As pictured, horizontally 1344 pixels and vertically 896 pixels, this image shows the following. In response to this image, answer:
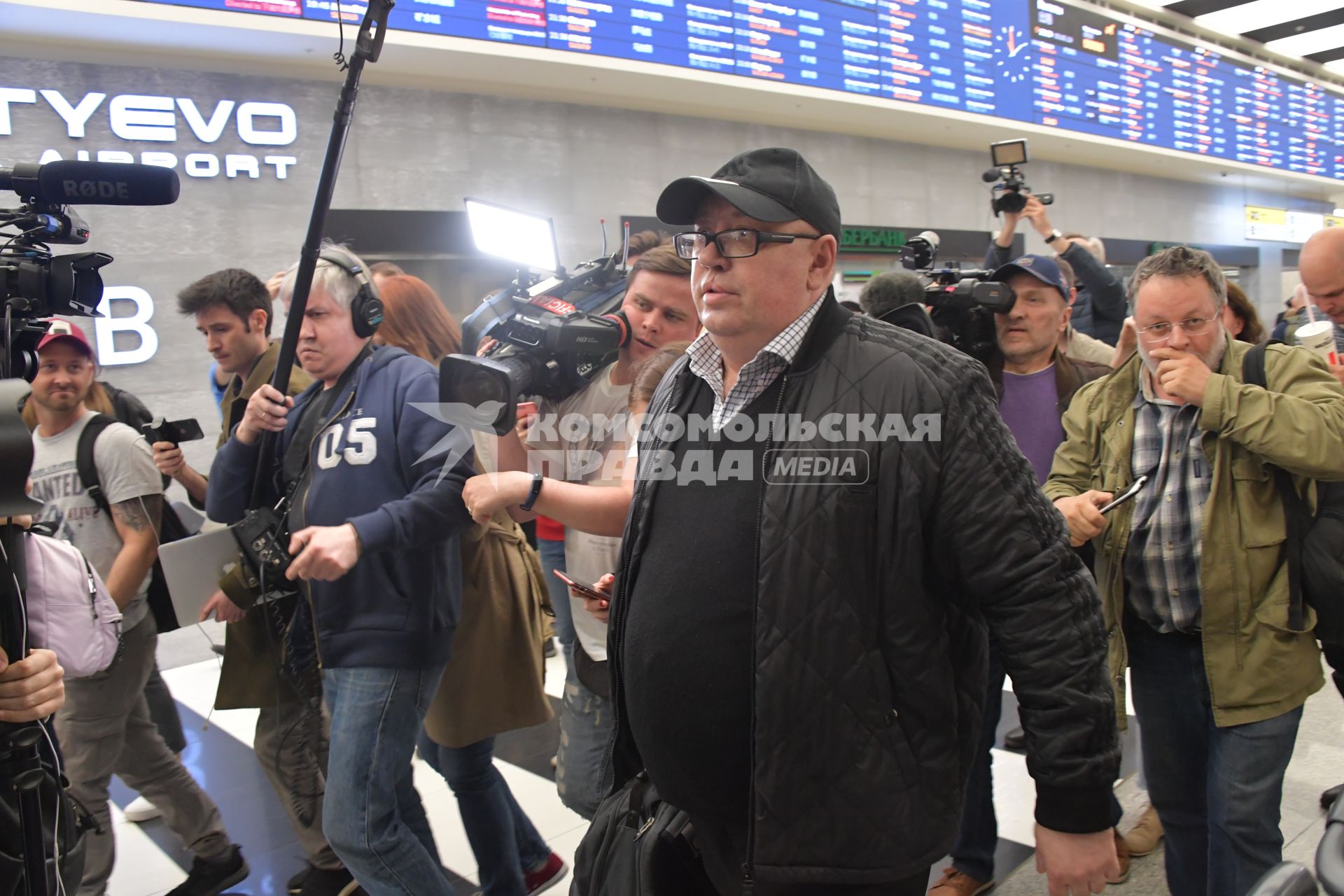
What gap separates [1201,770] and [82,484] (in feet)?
9.22

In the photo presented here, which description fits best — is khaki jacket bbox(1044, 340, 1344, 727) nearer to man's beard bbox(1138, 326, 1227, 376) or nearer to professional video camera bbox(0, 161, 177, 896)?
man's beard bbox(1138, 326, 1227, 376)

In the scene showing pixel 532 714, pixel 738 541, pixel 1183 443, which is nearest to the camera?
pixel 738 541

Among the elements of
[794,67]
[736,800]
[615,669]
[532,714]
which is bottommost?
[532,714]

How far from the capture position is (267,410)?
6.59 feet

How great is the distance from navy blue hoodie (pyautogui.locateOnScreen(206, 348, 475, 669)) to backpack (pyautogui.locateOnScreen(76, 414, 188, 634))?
2.30 ft

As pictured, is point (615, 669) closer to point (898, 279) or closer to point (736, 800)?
point (736, 800)

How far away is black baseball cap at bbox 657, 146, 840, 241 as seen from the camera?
118 cm

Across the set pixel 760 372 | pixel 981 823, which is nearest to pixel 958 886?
pixel 981 823

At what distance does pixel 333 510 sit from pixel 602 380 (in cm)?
63

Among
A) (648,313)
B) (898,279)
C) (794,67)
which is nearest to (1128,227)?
(794,67)

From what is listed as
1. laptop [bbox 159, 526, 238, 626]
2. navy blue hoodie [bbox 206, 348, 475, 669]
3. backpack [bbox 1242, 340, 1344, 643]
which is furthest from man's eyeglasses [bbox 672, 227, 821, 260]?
laptop [bbox 159, 526, 238, 626]

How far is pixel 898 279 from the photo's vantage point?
242 cm

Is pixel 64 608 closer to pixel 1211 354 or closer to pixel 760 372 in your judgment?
pixel 760 372

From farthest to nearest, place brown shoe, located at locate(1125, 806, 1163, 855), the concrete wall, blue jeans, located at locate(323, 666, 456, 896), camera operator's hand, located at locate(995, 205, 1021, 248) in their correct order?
the concrete wall
camera operator's hand, located at locate(995, 205, 1021, 248)
brown shoe, located at locate(1125, 806, 1163, 855)
blue jeans, located at locate(323, 666, 456, 896)
